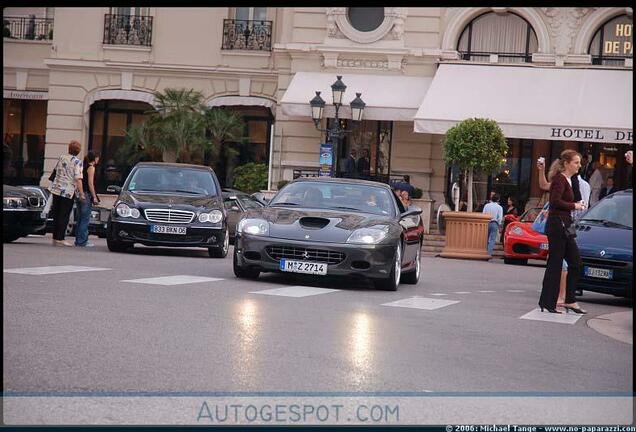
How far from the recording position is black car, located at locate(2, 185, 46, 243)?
19.9 m

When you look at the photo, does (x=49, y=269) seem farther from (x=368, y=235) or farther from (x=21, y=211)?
(x=21, y=211)

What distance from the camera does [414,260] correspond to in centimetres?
1634

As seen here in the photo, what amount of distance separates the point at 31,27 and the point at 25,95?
2340 mm

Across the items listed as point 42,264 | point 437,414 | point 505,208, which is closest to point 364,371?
point 437,414

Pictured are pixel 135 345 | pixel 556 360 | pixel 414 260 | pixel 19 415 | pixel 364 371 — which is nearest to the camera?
pixel 19 415

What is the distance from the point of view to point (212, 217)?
1944 cm

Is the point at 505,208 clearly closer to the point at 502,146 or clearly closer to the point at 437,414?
the point at 502,146

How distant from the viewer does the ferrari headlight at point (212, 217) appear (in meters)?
19.3

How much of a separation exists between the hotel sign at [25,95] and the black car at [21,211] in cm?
1936

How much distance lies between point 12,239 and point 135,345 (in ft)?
43.4

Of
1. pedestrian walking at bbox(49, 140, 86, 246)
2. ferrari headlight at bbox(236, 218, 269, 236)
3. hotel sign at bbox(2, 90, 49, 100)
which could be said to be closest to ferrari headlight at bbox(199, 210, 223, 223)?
pedestrian walking at bbox(49, 140, 86, 246)

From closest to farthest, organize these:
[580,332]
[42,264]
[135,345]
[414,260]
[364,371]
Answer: [364,371], [135,345], [580,332], [42,264], [414,260]

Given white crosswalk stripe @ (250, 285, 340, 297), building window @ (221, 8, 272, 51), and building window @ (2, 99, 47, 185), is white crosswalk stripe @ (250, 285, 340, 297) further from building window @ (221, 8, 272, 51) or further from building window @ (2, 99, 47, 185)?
building window @ (2, 99, 47, 185)

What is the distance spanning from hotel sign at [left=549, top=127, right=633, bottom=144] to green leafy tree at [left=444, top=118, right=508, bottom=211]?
322cm
